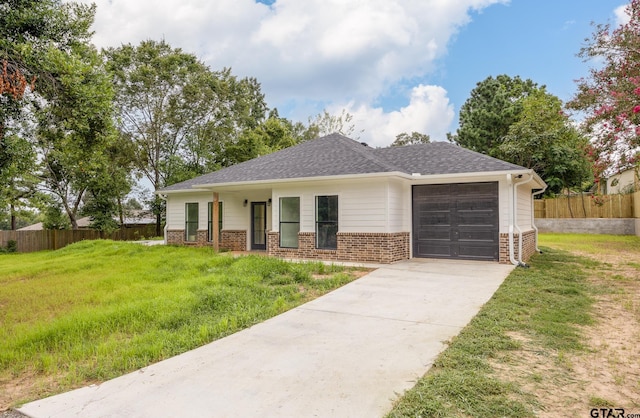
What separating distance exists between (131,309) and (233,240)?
8.88 m

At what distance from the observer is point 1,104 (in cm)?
555

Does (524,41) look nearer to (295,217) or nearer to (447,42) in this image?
(447,42)

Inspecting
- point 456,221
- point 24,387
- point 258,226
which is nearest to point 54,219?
point 258,226

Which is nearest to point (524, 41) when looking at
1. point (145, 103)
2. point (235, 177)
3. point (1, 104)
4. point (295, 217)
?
point (295, 217)

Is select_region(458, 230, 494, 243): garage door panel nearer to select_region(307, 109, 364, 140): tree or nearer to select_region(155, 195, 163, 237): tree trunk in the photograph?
select_region(155, 195, 163, 237): tree trunk

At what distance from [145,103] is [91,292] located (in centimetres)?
2108

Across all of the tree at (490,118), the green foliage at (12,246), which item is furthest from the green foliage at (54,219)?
the tree at (490,118)

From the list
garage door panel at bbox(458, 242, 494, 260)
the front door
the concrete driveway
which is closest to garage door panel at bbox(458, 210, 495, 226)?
garage door panel at bbox(458, 242, 494, 260)

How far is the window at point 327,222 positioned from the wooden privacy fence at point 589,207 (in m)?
17.0

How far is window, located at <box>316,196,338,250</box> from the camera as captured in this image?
429 inches

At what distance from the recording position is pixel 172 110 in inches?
999

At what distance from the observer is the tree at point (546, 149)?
2155cm

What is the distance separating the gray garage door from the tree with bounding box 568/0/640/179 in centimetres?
256

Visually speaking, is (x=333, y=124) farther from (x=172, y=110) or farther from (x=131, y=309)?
(x=131, y=309)
